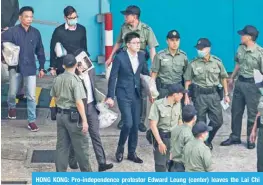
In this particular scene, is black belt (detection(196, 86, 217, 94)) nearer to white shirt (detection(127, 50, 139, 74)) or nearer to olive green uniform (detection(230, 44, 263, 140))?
olive green uniform (detection(230, 44, 263, 140))

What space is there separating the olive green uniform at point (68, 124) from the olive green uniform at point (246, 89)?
263 cm

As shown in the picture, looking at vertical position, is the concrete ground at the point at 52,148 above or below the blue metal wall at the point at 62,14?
below

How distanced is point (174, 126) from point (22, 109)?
157 inches

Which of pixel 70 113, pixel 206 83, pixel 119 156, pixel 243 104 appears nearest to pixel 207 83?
pixel 206 83

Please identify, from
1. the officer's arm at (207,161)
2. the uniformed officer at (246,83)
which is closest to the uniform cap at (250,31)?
the uniformed officer at (246,83)

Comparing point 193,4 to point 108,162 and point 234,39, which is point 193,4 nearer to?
point 234,39

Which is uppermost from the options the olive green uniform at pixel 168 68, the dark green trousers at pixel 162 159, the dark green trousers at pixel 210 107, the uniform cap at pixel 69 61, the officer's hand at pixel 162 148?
the uniform cap at pixel 69 61

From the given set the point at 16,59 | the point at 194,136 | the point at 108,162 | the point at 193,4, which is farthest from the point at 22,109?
the point at 194,136

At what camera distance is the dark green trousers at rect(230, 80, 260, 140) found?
12.5 m

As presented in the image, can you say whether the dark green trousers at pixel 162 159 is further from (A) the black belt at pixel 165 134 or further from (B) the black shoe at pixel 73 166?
(B) the black shoe at pixel 73 166

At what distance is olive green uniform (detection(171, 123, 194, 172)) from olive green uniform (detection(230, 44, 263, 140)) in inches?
103

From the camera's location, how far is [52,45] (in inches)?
499

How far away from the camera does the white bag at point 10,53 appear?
42.1ft

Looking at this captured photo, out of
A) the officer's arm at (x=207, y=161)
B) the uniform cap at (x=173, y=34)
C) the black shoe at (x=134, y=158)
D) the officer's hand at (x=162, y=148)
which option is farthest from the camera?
the uniform cap at (x=173, y=34)
